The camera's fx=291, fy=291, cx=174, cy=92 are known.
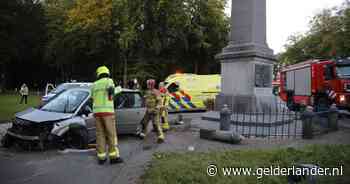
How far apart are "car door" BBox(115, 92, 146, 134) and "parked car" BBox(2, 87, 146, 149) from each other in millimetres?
1114

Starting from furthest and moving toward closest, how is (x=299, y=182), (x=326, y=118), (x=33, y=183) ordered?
(x=326, y=118) → (x=33, y=183) → (x=299, y=182)

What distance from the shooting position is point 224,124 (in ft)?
26.5

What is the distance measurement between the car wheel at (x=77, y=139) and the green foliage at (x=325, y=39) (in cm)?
2636

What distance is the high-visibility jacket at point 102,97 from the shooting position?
5.97 meters

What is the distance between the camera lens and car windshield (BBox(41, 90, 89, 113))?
24.7 ft

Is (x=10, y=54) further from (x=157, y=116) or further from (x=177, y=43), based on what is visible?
(x=157, y=116)

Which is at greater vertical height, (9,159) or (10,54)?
(10,54)

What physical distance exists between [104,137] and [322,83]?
13.4 m

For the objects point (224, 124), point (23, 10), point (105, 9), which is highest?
point (23, 10)

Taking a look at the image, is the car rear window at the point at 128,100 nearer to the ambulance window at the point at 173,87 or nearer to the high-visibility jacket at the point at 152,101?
the high-visibility jacket at the point at 152,101

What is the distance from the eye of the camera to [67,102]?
25.4 feet

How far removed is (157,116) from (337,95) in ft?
34.8

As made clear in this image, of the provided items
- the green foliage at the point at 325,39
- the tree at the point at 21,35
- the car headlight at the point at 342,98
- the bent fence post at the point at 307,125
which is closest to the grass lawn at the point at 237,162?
the bent fence post at the point at 307,125

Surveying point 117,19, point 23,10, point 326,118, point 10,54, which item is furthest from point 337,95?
point 23,10
